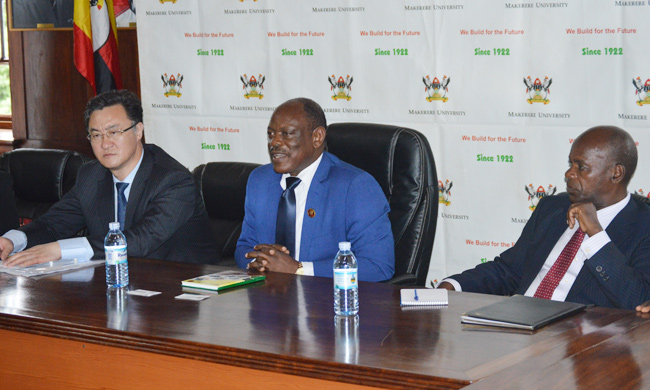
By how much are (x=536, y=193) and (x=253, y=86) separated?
183cm

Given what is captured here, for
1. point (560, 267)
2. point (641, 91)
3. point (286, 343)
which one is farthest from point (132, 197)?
point (641, 91)

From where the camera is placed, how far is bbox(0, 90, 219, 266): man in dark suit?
319 centimetres

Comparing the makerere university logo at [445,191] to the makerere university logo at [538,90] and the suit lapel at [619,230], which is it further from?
the suit lapel at [619,230]

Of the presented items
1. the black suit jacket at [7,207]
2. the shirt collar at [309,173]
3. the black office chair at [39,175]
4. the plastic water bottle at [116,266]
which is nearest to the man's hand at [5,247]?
the plastic water bottle at [116,266]

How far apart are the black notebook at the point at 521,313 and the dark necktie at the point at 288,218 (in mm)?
1099

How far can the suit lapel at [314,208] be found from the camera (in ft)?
10.1

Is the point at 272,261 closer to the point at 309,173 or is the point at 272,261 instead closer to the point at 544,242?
the point at 309,173

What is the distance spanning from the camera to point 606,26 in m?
3.76

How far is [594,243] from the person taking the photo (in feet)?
8.18

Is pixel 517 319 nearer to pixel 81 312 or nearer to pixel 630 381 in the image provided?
pixel 630 381

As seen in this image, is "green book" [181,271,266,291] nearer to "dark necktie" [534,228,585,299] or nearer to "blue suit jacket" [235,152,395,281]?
"blue suit jacket" [235,152,395,281]

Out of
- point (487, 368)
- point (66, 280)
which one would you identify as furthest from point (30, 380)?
point (487, 368)

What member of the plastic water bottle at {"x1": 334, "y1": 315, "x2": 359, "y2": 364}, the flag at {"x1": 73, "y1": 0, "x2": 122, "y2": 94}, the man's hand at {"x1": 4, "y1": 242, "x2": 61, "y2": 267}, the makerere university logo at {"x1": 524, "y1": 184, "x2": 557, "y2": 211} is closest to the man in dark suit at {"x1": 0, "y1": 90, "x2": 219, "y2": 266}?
the man's hand at {"x1": 4, "y1": 242, "x2": 61, "y2": 267}

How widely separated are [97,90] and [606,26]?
10.5 ft
